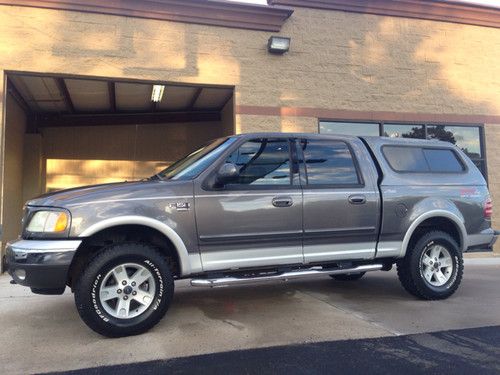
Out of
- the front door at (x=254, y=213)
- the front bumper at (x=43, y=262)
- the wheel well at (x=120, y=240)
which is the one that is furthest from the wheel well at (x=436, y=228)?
the front bumper at (x=43, y=262)

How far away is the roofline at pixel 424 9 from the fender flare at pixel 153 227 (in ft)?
24.2

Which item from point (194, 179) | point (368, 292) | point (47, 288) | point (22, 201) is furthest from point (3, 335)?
point (22, 201)

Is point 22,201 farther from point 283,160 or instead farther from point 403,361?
point 403,361

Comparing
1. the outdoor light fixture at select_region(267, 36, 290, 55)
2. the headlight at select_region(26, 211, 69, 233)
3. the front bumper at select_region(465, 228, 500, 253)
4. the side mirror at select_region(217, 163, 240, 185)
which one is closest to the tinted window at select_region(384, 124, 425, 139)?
the outdoor light fixture at select_region(267, 36, 290, 55)

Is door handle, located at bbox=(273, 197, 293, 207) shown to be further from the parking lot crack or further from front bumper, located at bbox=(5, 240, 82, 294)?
front bumper, located at bbox=(5, 240, 82, 294)

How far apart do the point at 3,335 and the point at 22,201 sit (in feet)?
29.3

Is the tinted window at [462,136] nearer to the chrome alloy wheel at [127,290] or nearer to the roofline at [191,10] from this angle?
the roofline at [191,10]

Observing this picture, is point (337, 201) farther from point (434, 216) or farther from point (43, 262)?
point (43, 262)

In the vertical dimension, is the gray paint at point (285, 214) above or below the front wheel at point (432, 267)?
above

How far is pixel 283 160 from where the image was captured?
534 centimetres

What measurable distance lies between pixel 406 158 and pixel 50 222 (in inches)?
174

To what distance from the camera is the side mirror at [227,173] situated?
15.5ft

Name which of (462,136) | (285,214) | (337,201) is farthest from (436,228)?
(462,136)

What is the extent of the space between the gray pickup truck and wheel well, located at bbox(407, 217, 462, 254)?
0.02m
